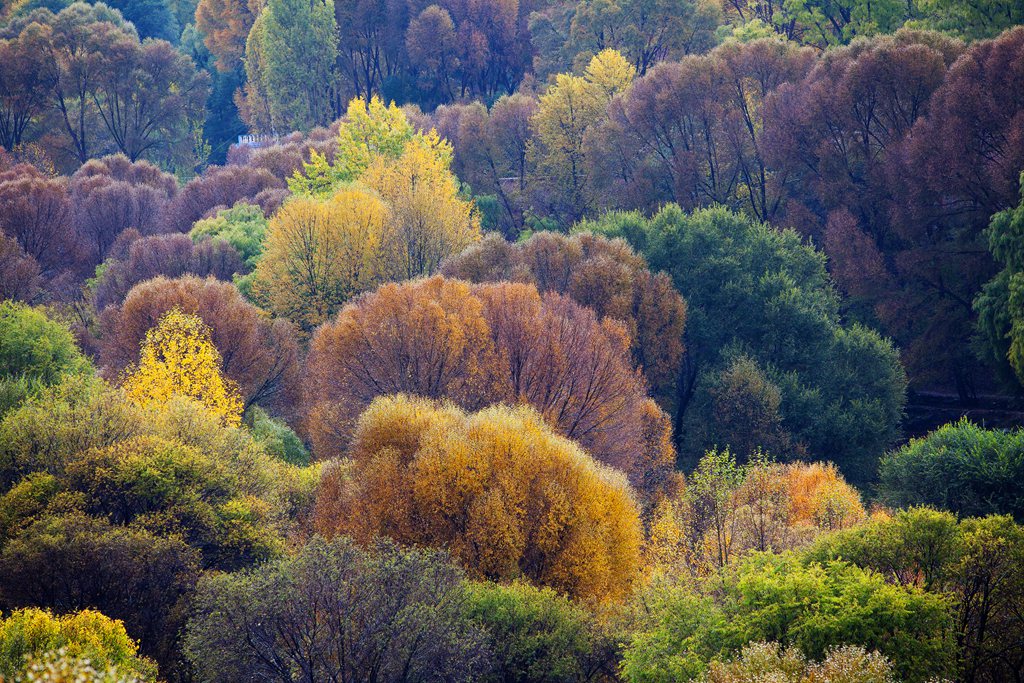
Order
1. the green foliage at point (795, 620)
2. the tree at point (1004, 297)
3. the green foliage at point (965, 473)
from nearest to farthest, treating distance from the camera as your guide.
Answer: the green foliage at point (795, 620) < the green foliage at point (965, 473) < the tree at point (1004, 297)

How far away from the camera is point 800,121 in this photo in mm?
70875

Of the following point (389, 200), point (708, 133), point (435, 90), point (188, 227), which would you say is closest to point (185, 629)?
point (389, 200)

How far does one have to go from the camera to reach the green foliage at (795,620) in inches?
1137

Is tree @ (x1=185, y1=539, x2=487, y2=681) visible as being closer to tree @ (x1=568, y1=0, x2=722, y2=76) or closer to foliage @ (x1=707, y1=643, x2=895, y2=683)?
foliage @ (x1=707, y1=643, x2=895, y2=683)

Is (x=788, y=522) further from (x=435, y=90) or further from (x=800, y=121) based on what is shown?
(x=435, y=90)

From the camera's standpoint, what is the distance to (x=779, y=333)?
216 ft

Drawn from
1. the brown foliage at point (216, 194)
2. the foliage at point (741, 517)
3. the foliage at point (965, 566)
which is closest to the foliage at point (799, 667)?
the foliage at point (965, 566)

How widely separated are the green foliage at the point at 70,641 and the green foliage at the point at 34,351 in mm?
23892

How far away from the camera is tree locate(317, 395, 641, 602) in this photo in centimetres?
4012

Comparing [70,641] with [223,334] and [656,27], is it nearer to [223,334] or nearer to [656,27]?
[223,334]

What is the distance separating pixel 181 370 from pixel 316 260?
52.6 feet

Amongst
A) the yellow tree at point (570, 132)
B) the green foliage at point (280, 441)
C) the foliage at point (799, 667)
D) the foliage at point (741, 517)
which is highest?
the yellow tree at point (570, 132)

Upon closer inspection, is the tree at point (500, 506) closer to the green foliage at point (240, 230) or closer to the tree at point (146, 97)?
the green foliage at point (240, 230)

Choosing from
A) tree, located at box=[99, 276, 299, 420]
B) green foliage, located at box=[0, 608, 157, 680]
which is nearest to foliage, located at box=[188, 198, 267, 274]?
tree, located at box=[99, 276, 299, 420]
